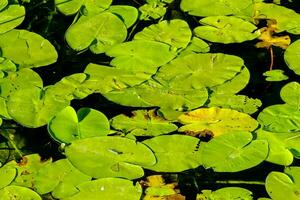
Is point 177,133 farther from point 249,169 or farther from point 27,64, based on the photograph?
point 27,64

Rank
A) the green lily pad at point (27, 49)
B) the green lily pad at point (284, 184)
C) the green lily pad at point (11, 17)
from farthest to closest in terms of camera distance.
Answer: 1. the green lily pad at point (11, 17)
2. the green lily pad at point (27, 49)
3. the green lily pad at point (284, 184)

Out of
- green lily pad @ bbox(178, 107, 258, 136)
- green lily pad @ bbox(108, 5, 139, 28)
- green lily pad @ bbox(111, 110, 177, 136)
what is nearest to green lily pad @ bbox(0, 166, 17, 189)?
green lily pad @ bbox(111, 110, 177, 136)

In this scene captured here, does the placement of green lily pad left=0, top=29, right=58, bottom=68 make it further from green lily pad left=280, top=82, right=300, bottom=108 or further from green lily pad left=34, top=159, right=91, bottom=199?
green lily pad left=280, top=82, right=300, bottom=108

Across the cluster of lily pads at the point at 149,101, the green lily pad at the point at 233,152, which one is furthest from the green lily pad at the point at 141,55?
the green lily pad at the point at 233,152

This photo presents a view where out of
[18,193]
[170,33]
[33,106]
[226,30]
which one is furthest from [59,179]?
[226,30]

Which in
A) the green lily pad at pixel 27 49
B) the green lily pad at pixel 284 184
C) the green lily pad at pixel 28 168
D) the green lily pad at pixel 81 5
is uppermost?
the green lily pad at pixel 81 5

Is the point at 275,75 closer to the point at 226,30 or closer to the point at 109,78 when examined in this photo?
the point at 226,30

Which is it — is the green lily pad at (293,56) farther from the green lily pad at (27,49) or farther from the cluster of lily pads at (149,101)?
the green lily pad at (27,49)

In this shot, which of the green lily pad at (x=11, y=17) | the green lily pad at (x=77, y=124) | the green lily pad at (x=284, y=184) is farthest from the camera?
the green lily pad at (x=11, y=17)
